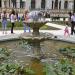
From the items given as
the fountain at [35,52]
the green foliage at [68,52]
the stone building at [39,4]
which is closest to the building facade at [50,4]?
the stone building at [39,4]

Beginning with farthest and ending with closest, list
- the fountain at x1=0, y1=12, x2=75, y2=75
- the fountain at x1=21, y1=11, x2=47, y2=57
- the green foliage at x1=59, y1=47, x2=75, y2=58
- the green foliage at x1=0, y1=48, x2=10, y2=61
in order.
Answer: the green foliage at x1=59, y1=47, x2=75, y2=58
the fountain at x1=21, y1=11, x2=47, y2=57
the green foliage at x1=0, y1=48, x2=10, y2=61
the fountain at x1=0, y1=12, x2=75, y2=75

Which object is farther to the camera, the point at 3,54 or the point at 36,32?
the point at 36,32

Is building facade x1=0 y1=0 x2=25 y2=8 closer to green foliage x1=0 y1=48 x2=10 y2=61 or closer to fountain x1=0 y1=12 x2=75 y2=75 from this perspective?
fountain x1=0 y1=12 x2=75 y2=75

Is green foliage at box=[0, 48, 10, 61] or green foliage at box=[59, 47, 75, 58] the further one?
green foliage at box=[59, 47, 75, 58]

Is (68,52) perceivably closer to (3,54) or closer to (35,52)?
(35,52)

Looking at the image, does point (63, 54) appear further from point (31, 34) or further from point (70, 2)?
point (70, 2)

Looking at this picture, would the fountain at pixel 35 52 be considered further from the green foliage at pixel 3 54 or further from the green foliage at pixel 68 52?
the green foliage at pixel 68 52

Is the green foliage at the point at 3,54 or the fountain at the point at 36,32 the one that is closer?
the green foliage at the point at 3,54

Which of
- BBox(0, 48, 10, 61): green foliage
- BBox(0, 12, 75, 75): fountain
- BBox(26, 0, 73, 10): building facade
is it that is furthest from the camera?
BBox(26, 0, 73, 10): building facade

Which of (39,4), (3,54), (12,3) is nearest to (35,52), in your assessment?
(3,54)

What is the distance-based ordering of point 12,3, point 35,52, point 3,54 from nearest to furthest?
point 3,54, point 35,52, point 12,3

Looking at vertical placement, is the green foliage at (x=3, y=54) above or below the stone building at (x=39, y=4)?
above

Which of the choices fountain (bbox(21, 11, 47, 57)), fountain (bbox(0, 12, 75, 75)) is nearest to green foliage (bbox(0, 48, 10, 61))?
fountain (bbox(0, 12, 75, 75))

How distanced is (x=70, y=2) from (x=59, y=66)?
7607 cm
